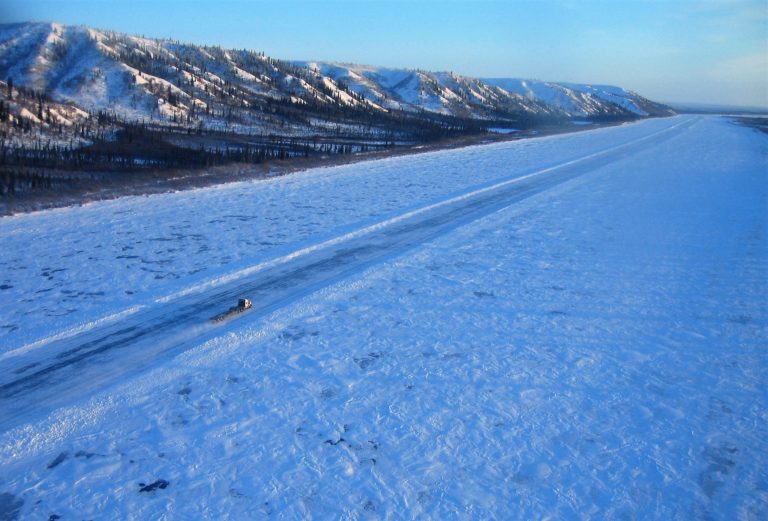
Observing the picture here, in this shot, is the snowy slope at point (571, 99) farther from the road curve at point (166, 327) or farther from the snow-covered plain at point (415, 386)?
the snow-covered plain at point (415, 386)

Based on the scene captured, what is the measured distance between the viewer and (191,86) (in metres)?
57.9

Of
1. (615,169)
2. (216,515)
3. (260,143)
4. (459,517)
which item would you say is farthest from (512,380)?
(260,143)

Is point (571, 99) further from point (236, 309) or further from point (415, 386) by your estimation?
point (415, 386)

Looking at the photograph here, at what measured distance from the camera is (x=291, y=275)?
8445 mm

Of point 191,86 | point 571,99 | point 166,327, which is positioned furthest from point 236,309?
point 571,99

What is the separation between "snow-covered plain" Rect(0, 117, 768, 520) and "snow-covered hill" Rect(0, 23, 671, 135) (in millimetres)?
35306

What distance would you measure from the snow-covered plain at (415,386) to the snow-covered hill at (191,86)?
35306mm

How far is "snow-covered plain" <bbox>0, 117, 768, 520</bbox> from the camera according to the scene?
4.03 m

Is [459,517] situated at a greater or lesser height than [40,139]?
lesser

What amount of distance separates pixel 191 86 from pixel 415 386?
59.4 m

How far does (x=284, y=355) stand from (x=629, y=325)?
4337 millimetres

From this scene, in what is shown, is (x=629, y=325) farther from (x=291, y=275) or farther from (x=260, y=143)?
(x=260, y=143)

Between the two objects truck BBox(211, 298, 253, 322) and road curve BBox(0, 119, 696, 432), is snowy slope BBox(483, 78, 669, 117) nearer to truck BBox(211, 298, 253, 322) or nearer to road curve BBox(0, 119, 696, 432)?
road curve BBox(0, 119, 696, 432)

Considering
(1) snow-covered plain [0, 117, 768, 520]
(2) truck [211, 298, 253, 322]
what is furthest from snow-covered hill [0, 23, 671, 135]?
(2) truck [211, 298, 253, 322]
